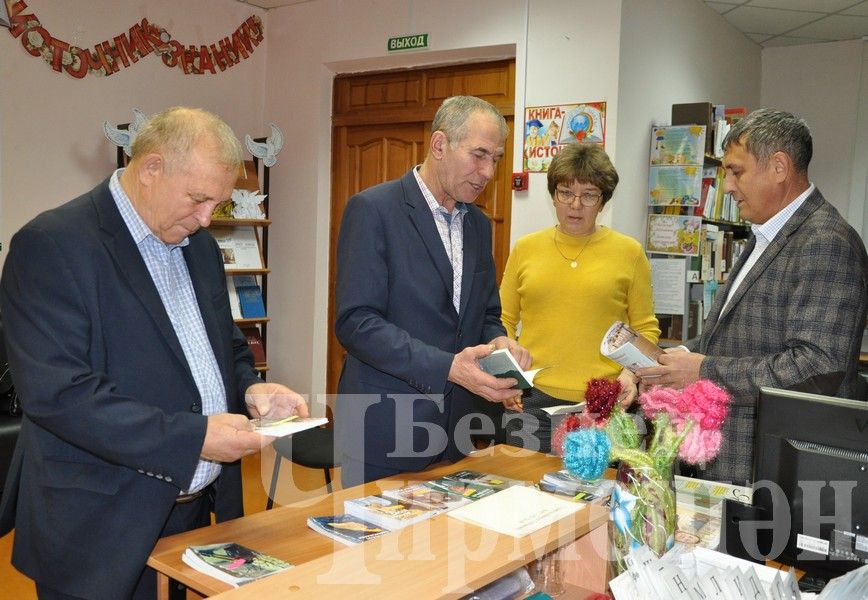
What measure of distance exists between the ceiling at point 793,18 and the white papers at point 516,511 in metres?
4.77

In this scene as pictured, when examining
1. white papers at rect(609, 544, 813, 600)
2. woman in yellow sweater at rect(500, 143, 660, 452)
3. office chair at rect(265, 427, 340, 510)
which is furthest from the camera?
office chair at rect(265, 427, 340, 510)

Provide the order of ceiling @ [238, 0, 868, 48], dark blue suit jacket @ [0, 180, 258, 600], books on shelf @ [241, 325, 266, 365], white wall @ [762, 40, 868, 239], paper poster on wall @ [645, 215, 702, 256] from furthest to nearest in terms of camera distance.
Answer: white wall @ [762, 40, 868, 239], books on shelf @ [241, 325, 266, 365], ceiling @ [238, 0, 868, 48], paper poster on wall @ [645, 215, 702, 256], dark blue suit jacket @ [0, 180, 258, 600]

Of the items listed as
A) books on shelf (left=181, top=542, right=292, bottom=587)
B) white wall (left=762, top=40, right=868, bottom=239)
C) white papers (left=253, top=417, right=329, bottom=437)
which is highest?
white wall (left=762, top=40, right=868, bottom=239)

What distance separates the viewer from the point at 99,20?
5035 millimetres

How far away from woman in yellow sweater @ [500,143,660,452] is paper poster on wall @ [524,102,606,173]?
1506mm

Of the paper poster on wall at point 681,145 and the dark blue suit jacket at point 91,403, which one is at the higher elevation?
the paper poster on wall at point 681,145

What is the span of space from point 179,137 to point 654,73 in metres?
3.79

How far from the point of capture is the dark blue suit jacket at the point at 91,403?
60.7 inches

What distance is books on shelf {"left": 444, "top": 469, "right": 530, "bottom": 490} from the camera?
1916mm

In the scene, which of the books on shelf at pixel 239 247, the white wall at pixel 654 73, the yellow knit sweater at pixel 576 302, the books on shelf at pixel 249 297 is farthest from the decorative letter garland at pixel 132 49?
the yellow knit sweater at pixel 576 302

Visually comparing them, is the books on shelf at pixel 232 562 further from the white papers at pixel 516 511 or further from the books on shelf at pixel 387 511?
the white papers at pixel 516 511

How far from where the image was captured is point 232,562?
4.81 ft

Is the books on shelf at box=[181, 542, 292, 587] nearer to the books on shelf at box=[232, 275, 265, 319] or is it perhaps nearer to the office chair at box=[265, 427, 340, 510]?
the office chair at box=[265, 427, 340, 510]

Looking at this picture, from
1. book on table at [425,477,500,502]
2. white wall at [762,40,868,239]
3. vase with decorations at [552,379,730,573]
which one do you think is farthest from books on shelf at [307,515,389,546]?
white wall at [762,40,868,239]
